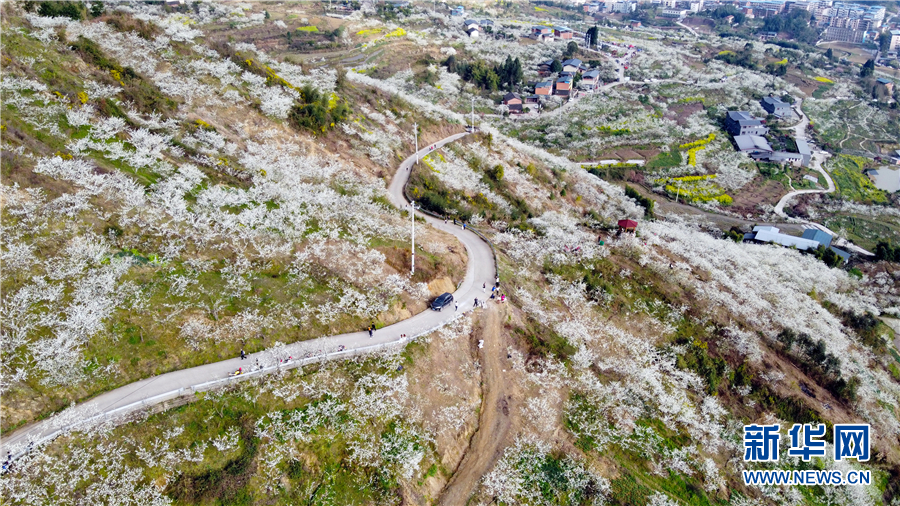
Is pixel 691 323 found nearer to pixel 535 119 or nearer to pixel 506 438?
pixel 506 438

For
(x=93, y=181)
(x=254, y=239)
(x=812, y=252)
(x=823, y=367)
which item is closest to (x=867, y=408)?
(x=823, y=367)

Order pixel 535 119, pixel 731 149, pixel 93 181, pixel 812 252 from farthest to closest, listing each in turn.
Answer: pixel 535 119 < pixel 731 149 < pixel 812 252 < pixel 93 181

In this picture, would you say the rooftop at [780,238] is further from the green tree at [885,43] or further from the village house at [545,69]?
the green tree at [885,43]

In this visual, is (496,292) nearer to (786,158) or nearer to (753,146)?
(753,146)

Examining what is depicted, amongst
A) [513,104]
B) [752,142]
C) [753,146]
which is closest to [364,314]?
[513,104]

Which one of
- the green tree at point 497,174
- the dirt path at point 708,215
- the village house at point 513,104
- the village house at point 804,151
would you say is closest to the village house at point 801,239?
the dirt path at point 708,215

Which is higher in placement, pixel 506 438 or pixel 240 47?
pixel 240 47
